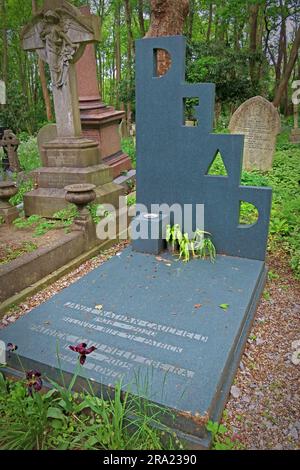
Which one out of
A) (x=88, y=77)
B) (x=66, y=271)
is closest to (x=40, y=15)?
(x=88, y=77)

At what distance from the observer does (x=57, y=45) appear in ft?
17.6

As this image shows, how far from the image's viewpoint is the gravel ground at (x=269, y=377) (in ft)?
6.96

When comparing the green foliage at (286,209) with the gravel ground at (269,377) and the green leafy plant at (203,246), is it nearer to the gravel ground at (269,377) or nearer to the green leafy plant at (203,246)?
the gravel ground at (269,377)

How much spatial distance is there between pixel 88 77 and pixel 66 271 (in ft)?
15.7

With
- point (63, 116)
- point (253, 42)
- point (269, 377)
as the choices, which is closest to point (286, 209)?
point (269, 377)

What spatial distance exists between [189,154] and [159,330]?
81.9 inches

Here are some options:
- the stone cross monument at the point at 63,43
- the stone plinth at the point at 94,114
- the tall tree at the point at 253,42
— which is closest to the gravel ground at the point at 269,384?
the stone cross monument at the point at 63,43

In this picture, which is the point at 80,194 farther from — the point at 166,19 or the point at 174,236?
the point at 166,19

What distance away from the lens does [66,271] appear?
411cm

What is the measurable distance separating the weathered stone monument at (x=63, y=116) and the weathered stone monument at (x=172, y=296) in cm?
149

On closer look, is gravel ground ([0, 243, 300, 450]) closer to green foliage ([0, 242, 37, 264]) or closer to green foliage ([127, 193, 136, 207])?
green foliage ([0, 242, 37, 264])

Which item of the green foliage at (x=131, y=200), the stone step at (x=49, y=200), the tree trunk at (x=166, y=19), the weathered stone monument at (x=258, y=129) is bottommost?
the green foliage at (x=131, y=200)

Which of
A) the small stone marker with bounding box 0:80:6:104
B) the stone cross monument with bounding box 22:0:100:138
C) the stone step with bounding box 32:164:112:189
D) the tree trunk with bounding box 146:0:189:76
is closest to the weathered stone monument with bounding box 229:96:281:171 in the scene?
the tree trunk with bounding box 146:0:189:76
